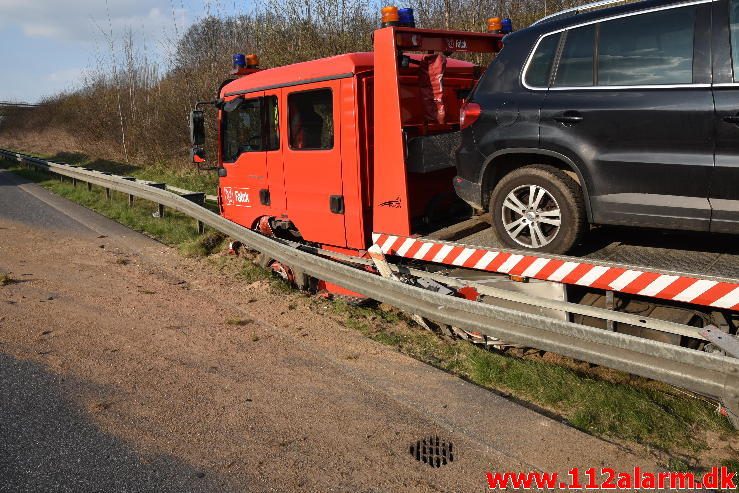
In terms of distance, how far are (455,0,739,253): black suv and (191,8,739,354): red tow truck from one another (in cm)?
30

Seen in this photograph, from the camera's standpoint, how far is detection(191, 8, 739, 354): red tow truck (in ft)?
13.2

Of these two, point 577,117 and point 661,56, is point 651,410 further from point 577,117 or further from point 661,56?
point 661,56

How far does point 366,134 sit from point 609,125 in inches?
96.9

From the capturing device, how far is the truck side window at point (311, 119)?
20.1ft

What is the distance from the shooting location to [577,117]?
4156 mm

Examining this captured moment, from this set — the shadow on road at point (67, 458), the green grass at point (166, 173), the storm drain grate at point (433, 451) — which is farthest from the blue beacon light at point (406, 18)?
the green grass at point (166, 173)

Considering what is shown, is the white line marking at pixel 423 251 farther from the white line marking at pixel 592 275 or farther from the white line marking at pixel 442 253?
the white line marking at pixel 592 275

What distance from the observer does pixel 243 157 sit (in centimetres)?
754

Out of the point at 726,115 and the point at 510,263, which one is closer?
the point at 726,115

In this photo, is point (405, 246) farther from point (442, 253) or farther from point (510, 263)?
point (510, 263)

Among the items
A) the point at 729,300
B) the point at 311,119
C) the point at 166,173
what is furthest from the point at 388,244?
the point at 166,173

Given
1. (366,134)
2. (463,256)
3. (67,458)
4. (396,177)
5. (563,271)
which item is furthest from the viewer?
(366,134)

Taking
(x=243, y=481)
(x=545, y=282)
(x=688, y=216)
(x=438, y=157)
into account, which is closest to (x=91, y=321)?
(x=243, y=481)

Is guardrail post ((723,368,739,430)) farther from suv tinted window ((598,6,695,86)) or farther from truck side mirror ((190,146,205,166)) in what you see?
truck side mirror ((190,146,205,166))
